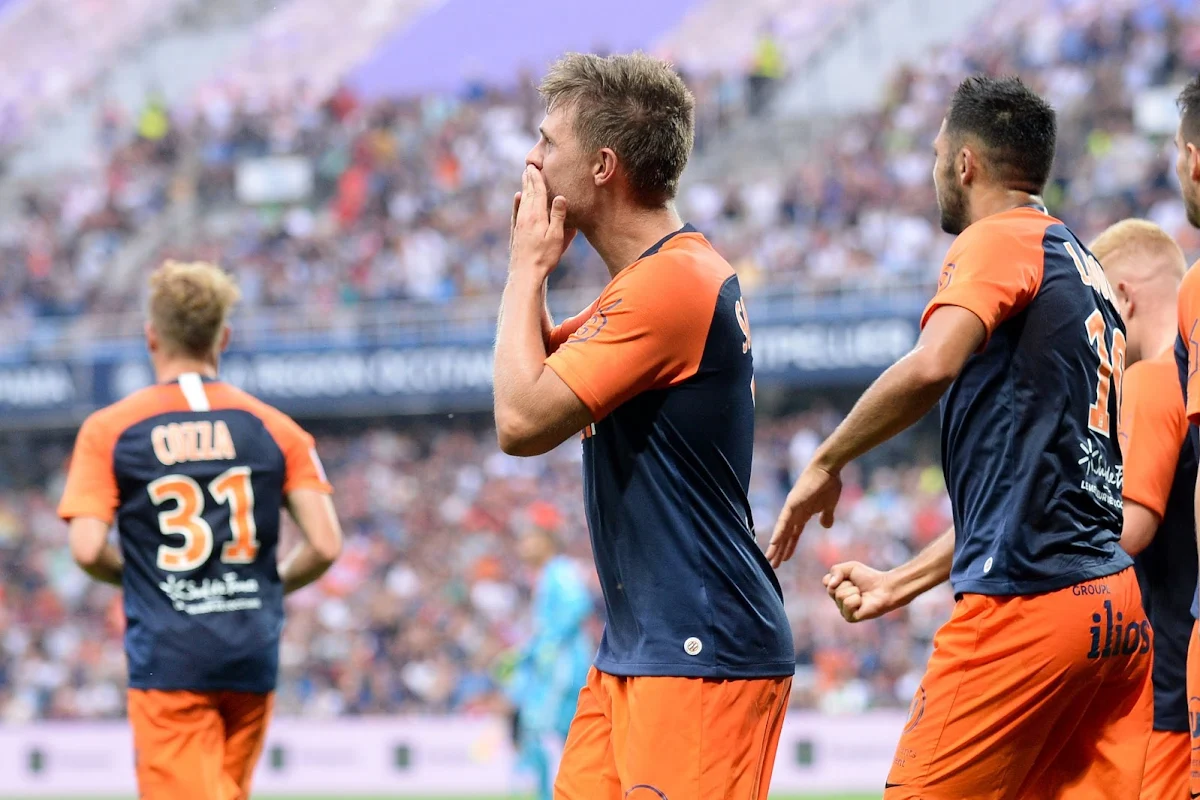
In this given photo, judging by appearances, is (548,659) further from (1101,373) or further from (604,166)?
(604,166)

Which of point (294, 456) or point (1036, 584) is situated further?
point (294, 456)

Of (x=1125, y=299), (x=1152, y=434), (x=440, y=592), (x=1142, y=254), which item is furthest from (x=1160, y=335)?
(x=440, y=592)

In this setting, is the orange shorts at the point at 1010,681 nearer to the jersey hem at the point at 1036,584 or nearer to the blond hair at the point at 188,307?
the jersey hem at the point at 1036,584

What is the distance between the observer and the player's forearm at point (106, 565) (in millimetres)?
5336

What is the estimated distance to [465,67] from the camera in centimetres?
3431

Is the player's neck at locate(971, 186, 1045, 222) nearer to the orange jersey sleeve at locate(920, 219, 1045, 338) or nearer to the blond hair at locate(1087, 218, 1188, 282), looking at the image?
the orange jersey sleeve at locate(920, 219, 1045, 338)

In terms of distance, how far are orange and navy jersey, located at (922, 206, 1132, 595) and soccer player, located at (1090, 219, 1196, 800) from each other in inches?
20.4

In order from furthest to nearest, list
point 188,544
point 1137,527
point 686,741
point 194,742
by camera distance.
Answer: point 188,544
point 194,742
point 1137,527
point 686,741

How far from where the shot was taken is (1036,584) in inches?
144

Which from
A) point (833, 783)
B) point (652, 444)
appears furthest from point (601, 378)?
point (833, 783)

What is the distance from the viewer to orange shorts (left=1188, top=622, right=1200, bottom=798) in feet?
12.3

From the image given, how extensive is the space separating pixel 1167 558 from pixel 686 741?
1831 mm

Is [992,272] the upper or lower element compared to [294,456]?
upper

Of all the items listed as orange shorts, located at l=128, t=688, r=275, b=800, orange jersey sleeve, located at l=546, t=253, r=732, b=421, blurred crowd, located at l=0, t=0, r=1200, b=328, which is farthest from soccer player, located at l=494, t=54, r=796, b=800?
blurred crowd, located at l=0, t=0, r=1200, b=328
